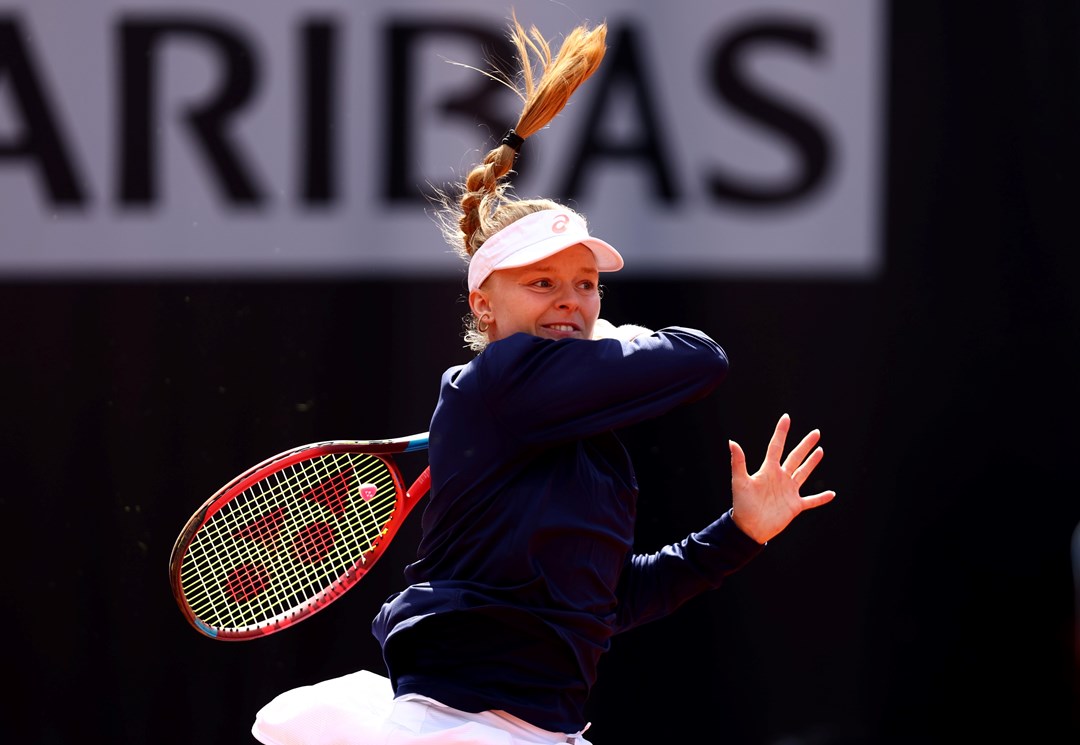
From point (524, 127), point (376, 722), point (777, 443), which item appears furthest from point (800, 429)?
point (376, 722)

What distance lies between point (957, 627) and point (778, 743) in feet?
1.70

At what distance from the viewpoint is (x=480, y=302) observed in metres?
2.29

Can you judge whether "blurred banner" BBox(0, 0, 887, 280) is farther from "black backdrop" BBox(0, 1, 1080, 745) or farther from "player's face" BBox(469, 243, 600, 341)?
"player's face" BBox(469, 243, 600, 341)

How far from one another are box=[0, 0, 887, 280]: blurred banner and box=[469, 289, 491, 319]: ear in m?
1.45

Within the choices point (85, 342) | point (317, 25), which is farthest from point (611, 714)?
point (317, 25)

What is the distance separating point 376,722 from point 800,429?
1891 mm

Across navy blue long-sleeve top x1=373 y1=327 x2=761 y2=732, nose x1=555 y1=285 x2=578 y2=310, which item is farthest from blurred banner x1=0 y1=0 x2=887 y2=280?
navy blue long-sleeve top x1=373 y1=327 x2=761 y2=732

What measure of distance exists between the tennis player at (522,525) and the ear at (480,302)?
50 millimetres

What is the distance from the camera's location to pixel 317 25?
3773mm

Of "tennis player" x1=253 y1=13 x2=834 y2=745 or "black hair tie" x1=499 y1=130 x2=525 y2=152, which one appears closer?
"tennis player" x1=253 y1=13 x2=834 y2=745

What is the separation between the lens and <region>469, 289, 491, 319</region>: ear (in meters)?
2.28

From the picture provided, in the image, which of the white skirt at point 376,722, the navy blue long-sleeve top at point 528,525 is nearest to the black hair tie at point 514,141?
the navy blue long-sleeve top at point 528,525

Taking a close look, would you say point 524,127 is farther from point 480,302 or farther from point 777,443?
point 777,443

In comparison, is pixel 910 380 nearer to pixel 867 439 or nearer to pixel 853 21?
pixel 867 439
